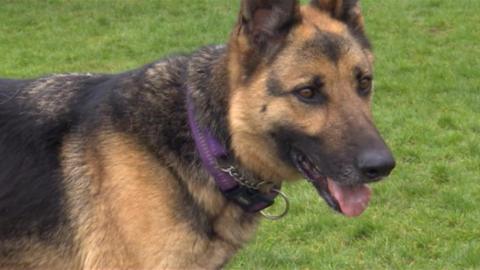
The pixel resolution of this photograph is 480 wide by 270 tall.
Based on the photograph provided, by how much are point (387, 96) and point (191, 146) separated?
646 centimetres

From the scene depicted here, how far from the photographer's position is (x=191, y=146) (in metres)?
3.82

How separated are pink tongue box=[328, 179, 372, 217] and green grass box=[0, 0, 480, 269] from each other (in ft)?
6.89

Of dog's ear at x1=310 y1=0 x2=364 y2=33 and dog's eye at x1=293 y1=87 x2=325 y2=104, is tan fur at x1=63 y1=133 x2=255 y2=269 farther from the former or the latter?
dog's ear at x1=310 y1=0 x2=364 y2=33

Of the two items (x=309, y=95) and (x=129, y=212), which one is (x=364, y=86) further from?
(x=129, y=212)

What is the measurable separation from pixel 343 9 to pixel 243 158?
2.94ft

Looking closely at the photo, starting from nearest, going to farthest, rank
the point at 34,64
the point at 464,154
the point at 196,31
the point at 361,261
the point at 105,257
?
the point at 105,257
the point at 361,261
the point at 464,154
the point at 34,64
the point at 196,31

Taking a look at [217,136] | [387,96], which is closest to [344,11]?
[217,136]

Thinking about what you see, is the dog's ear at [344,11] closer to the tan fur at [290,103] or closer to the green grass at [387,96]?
the tan fur at [290,103]

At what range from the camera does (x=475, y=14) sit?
14.2m

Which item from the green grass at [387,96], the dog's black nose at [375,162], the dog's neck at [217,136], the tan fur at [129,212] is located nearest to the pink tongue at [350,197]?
the dog's black nose at [375,162]

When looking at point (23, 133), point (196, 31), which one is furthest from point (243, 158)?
point (196, 31)

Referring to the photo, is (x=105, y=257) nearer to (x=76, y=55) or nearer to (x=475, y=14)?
(x=76, y=55)

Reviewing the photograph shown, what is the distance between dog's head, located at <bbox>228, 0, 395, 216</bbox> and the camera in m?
3.53

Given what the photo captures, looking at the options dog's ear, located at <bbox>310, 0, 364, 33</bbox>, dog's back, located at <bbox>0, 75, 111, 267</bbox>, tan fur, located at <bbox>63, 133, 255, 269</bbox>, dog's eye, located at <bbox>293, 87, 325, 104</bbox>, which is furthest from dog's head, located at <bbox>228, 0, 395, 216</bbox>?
dog's back, located at <bbox>0, 75, 111, 267</bbox>
